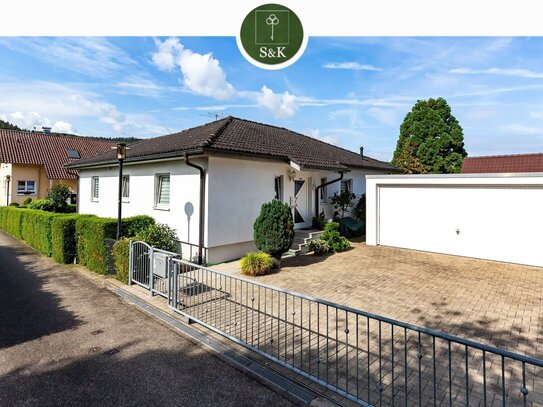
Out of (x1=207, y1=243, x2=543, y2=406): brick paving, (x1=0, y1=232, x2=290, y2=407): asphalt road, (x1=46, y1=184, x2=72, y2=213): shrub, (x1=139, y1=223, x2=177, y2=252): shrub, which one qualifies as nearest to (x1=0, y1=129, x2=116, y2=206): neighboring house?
(x1=46, y1=184, x2=72, y2=213): shrub

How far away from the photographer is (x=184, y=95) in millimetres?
12000

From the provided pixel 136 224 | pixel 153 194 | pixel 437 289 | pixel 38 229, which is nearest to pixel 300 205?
pixel 153 194

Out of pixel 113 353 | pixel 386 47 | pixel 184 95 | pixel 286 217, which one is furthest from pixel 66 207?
pixel 386 47

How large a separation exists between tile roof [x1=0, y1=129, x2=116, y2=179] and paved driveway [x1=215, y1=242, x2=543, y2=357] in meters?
24.9

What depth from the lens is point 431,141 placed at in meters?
28.3

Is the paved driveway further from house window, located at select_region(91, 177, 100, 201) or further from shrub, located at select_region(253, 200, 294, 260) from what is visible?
house window, located at select_region(91, 177, 100, 201)

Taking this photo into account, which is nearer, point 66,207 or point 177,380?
point 177,380

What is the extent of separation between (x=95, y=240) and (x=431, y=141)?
28598mm

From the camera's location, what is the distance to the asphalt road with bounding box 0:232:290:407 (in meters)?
3.51

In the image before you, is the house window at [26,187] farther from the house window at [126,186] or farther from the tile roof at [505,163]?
the tile roof at [505,163]

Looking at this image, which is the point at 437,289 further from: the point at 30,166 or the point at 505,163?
the point at 30,166

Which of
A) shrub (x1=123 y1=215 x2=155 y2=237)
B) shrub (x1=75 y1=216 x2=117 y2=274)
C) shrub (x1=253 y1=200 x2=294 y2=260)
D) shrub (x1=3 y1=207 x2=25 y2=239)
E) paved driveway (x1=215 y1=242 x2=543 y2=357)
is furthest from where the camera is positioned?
shrub (x1=3 y1=207 x2=25 y2=239)

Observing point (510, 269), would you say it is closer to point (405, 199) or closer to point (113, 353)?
point (405, 199)

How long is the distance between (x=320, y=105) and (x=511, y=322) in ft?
27.8
